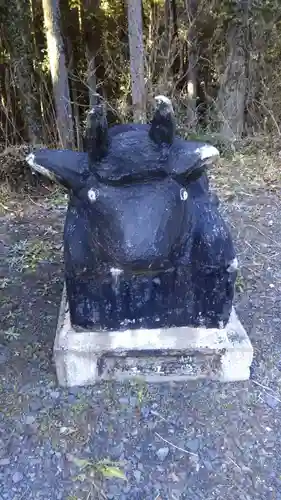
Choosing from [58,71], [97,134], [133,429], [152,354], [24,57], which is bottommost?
[133,429]

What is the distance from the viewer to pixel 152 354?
2268 mm

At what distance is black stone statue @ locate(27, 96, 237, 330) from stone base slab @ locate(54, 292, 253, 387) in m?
0.05

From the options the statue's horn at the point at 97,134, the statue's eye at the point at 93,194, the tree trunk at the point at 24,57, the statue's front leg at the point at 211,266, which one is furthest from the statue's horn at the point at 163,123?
the tree trunk at the point at 24,57

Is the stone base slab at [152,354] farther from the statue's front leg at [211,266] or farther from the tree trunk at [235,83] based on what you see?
the tree trunk at [235,83]

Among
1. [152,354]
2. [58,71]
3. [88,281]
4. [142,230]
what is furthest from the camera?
[58,71]

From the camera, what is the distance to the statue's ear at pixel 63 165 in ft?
6.37

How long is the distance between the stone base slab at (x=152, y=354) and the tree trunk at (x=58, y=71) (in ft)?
8.06

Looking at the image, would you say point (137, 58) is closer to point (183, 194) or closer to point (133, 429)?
point (183, 194)

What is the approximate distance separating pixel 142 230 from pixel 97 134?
36 centimetres

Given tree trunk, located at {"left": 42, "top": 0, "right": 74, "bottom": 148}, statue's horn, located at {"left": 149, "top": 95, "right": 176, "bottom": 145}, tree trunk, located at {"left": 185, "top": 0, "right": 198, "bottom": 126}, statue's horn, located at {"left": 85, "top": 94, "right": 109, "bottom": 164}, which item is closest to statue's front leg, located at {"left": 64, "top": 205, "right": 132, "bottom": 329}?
statue's horn, located at {"left": 85, "top": 94, "right": 109, "bottom": 164}

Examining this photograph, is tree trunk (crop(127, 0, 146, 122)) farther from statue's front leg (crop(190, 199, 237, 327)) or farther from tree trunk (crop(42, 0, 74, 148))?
statue's front leg (crop(190, 199, 237, 327))

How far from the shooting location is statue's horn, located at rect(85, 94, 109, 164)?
1752mm

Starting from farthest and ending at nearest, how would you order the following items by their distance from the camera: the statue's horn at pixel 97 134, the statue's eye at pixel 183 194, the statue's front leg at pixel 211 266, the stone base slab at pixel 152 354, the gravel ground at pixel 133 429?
the stone base slab at pixel 152 354 < the statue's front leg at pixel 211 266 < the gravel ground at pixel 133 429 < the statue's eye at pixel 183 194 < the statue's horn at pixel 97 134

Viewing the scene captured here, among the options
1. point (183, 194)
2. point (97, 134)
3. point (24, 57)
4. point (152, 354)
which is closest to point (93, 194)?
point (97, 134)
